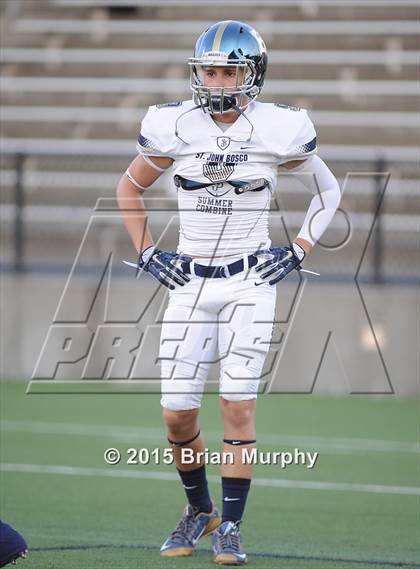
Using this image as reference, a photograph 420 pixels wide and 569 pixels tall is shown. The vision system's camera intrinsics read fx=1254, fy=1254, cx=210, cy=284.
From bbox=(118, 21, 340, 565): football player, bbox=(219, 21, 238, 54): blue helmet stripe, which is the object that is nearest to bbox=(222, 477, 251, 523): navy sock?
bbox=(118, 21, 340, 565): football player

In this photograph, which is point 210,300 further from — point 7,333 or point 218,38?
point 7,333

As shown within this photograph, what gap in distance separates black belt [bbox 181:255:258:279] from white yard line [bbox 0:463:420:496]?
2.23 metres

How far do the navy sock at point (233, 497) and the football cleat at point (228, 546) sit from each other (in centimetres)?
3

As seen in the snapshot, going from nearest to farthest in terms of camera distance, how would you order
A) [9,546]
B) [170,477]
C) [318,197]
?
1. [9,546]
2. [318,197]
3. [170,477]

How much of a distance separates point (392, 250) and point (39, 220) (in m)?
4.07

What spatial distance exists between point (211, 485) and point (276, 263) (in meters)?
2.28

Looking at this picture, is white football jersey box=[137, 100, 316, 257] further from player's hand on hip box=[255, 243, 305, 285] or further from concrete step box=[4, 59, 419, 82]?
concrete step box=[4, 59, 419, 82]

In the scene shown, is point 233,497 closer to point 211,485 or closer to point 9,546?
point 9,546

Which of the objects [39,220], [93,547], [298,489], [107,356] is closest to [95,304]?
[107,356]

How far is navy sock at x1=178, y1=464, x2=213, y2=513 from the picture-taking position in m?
5.22

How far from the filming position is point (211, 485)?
702 cm

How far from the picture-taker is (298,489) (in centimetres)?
694

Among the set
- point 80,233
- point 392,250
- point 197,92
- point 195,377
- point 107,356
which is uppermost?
point 80,233

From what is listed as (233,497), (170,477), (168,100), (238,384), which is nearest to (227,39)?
(238,384)
